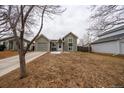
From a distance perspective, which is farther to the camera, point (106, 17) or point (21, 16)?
point (106, 17)

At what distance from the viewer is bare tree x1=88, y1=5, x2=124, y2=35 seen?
5188 mm

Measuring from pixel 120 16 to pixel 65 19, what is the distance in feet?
7.76

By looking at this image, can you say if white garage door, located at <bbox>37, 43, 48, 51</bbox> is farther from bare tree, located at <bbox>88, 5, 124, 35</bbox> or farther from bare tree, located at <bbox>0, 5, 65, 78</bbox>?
bare tree, located at <bbox>88, 5, 124, 35</bbox>

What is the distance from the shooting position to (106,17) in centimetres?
554

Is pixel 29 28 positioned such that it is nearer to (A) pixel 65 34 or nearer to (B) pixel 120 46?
(B) pixel 120 46

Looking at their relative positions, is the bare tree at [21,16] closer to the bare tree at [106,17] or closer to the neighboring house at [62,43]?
the bare tree at [106,17]

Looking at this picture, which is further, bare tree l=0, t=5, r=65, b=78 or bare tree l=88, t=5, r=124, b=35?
bare tree l=88, t=5, r=124, b=35

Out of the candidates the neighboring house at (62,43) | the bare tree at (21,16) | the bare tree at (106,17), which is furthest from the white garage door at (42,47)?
the bare tree at (106,17)

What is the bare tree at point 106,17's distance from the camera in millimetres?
5188

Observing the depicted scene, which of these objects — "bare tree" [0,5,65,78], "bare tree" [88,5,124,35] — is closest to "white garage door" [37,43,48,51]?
"bare tree" [0,5,65,78]

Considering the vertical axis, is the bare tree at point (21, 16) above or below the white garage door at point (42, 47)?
above

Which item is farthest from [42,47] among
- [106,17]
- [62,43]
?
[106,17]

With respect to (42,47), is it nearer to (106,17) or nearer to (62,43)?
(62,43)

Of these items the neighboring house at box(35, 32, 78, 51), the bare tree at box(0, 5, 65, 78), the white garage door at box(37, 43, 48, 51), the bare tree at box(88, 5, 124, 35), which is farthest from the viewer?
the neighboring house at box(35, 32, 78, 51)
